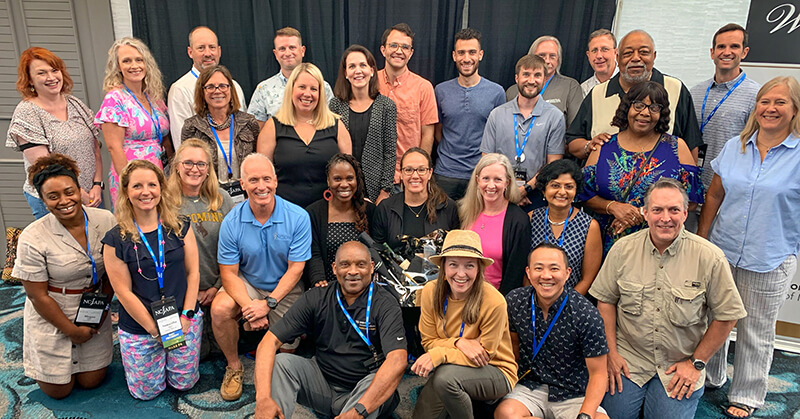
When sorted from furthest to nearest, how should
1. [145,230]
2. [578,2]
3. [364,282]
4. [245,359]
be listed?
[578,2] → [245,359] → [145,230] → [364,282]

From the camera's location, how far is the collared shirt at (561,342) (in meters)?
2.21

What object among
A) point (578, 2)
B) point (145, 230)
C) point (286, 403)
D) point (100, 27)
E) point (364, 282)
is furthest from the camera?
point (100, 27)

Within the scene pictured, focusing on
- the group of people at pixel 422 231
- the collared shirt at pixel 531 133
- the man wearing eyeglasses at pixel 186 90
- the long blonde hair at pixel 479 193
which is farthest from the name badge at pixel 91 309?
the collared shirt at pixel 531 133

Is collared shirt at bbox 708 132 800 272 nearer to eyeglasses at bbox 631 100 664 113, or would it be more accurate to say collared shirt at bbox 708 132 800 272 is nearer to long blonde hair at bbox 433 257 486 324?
eyeglasses at bbox 631 100 664 113

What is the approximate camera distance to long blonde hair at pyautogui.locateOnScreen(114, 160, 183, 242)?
2.57 metres

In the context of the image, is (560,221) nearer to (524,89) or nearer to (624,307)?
(624,307)

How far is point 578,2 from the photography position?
3850 millimetres

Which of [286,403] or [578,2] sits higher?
[578,2]

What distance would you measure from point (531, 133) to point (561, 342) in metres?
1.41

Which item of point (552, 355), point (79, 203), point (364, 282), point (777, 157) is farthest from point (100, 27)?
point (777, 157)

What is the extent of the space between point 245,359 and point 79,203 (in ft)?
4.30

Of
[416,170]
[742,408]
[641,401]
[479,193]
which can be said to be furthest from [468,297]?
[742,408]

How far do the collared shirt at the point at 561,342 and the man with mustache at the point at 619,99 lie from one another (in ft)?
3.51

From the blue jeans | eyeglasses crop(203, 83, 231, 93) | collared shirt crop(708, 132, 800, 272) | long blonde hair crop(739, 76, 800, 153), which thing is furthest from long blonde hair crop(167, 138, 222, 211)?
long blonde hair crop(739, 76, 800, 153)
